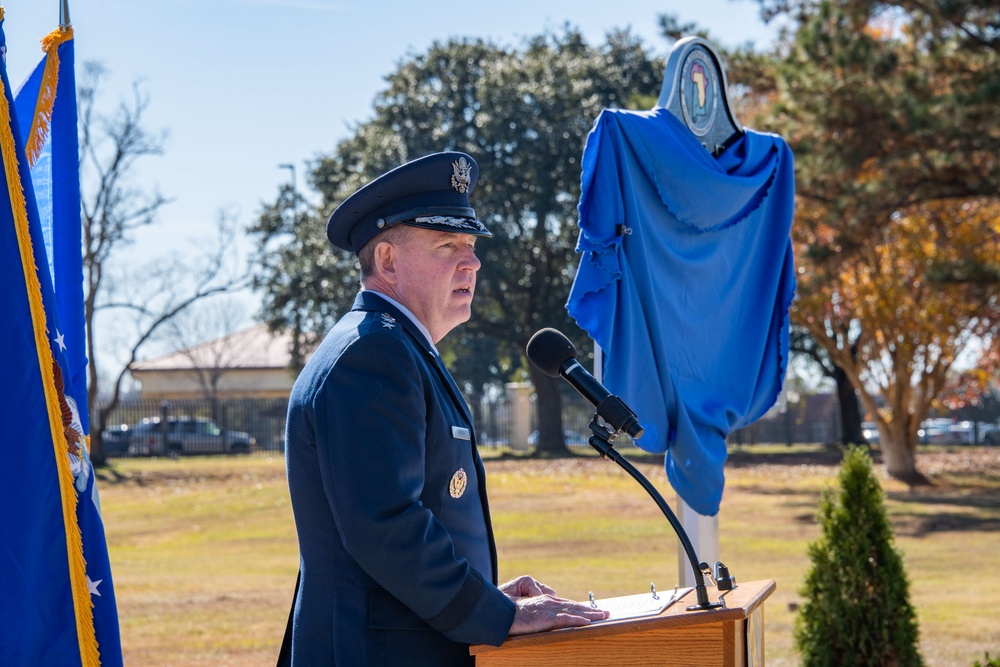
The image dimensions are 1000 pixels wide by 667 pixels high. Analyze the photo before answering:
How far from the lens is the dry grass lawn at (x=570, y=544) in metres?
9.12

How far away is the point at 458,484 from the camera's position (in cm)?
270

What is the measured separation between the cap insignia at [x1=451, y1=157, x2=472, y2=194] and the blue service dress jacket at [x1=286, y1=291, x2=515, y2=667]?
1.21 ft

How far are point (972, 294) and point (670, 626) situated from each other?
41.6 ft

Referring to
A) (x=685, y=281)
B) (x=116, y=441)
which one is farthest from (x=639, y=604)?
(x=116, y=441)

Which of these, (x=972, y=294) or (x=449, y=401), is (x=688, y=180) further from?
→ (x=972, y=294)

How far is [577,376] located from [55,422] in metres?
1.44

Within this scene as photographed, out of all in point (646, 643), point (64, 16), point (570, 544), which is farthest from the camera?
point (570, 544)

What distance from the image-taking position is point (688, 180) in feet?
16.5

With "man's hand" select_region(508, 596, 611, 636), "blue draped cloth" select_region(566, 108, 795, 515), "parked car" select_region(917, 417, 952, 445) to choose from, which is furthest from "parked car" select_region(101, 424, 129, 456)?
"man's hand" select_region(508, 596, 611, 636)

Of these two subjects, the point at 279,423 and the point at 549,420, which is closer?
the point at 549,420

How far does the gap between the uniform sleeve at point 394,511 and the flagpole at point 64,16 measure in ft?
6.76

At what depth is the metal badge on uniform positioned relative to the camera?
2.68 metres

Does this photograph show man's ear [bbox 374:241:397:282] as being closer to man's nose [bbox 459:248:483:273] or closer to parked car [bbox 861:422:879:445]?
man's nose [bbox 459:248:483:273]

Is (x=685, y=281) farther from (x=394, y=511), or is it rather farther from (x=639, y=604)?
(x=394, y=511)
